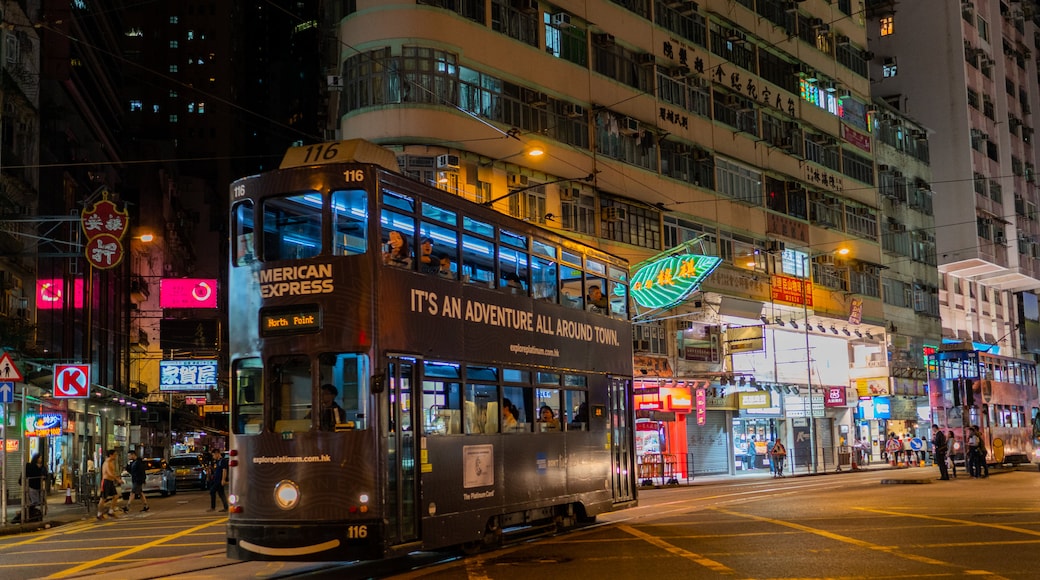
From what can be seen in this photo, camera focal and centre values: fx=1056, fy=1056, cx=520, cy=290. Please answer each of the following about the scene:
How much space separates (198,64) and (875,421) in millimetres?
93518

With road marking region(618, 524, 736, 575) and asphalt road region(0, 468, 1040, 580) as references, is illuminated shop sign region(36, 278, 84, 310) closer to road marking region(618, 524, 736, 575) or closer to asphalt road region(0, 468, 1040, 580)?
asphalt road region(0, 468, 1040, 580)

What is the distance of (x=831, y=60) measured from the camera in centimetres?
5481

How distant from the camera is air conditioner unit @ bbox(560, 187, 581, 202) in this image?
3569 centimetres

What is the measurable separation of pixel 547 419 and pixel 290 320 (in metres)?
5.71

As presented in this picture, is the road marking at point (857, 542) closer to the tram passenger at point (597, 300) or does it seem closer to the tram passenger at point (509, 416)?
the tram passenger at point (597, 300)

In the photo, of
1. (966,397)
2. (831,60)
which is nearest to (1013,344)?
(831,60)

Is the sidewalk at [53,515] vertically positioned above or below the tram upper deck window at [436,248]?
below

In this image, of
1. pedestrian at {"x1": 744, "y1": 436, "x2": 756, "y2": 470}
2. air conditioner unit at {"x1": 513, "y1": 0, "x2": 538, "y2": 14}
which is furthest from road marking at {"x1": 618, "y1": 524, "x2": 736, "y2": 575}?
pedestrian at {"x1": 744, "y1": 436, "x2": 756, "y2": 470}

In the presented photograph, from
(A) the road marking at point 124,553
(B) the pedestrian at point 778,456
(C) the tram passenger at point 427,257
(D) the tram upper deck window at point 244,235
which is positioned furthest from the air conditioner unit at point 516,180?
(D) the tram upper deck window at point 244,235

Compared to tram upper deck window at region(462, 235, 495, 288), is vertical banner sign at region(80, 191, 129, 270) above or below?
above

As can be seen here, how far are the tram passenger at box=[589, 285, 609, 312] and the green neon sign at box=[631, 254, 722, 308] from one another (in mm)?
15140

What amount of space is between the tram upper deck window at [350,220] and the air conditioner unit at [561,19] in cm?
2411

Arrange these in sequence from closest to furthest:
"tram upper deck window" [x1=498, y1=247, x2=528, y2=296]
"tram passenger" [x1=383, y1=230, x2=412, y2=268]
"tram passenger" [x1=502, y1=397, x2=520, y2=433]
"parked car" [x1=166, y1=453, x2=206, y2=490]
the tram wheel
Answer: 1. "tram passenger" [x1=383, y1=230, x2=412, y2=268]
2. the tram wheel
3. "tram passenger" [x1=502, y1=397, x2=520, y2=433]
4. "tram upper deck window" [x1=498, y1=247, x2=528, y2=296]
5. "parked car" [x1=166, y1=453, x2=206, y2=490]

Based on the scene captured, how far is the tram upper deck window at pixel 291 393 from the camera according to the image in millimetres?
12773
